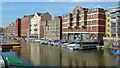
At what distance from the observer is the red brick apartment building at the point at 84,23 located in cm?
6003

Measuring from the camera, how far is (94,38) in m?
60.7

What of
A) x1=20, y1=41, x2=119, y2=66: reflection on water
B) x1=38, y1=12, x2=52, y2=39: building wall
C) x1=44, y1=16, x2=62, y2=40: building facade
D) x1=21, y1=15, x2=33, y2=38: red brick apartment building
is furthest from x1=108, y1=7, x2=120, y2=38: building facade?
x1=21, y1=15, x2=33, y2=38: red brick apartment building

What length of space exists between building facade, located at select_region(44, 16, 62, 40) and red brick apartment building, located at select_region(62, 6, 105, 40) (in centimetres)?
403

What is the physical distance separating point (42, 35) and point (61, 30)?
2365 cm

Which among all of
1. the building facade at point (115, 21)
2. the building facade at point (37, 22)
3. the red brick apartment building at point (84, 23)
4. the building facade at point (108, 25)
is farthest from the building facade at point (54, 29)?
the building facade at point (115, 21)

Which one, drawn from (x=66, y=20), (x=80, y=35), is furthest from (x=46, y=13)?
(x=80, y=35)

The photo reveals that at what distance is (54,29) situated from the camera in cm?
8294

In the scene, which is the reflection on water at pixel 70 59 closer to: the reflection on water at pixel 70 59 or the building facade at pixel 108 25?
the reflection on water at pixel 70 59

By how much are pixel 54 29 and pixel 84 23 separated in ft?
74.8

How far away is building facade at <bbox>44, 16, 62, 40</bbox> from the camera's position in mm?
79688

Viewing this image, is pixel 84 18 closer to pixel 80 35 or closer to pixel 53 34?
pixel 80 35

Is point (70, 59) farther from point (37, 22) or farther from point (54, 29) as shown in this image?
point (37, 22)

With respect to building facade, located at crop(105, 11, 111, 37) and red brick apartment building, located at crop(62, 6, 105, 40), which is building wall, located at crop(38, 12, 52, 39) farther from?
building facade, located at crop(105, 11, 111, 37)

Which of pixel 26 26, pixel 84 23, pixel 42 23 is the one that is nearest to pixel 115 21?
pixel 84 23
